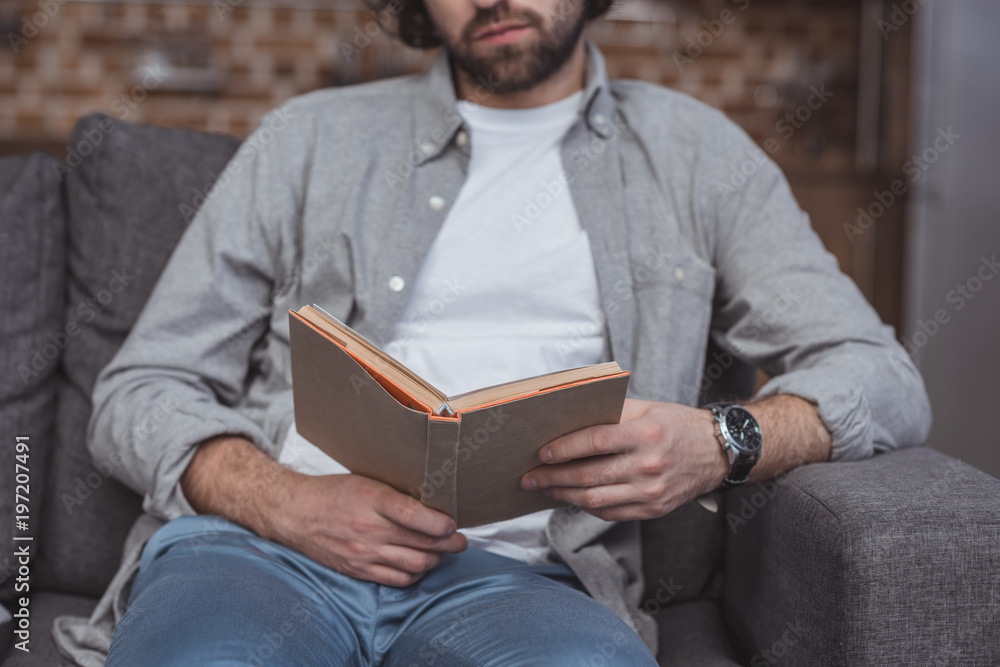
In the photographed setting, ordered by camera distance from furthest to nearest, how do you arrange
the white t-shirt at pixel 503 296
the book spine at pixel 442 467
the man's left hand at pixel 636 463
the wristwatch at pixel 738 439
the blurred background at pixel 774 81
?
the blurred background at pixel 774 81
the white t-shirt at pixel 503 296
the wristwatch at pixel 738 439
the man's left hand at pixel 636 463
the book spine at pixel 442 467

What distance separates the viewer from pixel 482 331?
1.12 meters

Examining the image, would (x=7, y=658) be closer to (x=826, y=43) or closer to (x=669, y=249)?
(x=669, y=249)

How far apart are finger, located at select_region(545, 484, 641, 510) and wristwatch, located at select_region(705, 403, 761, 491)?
0.42 feet

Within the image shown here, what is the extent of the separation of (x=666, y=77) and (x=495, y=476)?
→ 3.12 meters

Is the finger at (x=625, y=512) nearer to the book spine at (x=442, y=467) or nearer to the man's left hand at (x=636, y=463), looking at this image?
the man's left hand at (x=636, y=463)

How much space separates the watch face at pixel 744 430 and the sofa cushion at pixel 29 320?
90 centimetres

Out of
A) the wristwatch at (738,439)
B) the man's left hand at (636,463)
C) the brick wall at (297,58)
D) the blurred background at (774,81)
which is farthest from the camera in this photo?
the brick wall at (297,58)

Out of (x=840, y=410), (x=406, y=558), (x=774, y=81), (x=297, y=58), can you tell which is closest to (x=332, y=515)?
(x=406, y=558)

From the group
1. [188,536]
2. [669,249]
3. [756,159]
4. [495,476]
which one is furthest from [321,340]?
[756,159]

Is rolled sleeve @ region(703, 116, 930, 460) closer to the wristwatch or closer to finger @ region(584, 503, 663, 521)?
the wristwatch

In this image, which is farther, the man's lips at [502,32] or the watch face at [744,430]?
the man's lips at [502,32]

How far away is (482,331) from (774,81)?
9.64 ft

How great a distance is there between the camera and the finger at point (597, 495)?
848 millimetres

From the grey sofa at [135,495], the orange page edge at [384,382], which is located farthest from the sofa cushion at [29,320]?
the orange page edge at [384,382]
